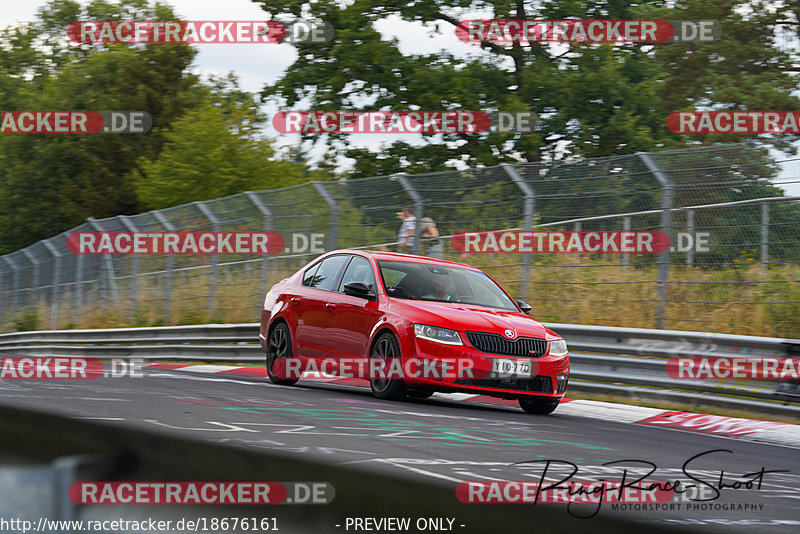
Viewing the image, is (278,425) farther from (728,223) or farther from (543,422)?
(728,223)

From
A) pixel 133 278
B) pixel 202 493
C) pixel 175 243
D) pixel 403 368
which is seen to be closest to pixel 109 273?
pixel 133 278

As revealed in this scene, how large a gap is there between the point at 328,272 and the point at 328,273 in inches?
0.7

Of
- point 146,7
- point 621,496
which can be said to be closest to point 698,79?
point 621,496

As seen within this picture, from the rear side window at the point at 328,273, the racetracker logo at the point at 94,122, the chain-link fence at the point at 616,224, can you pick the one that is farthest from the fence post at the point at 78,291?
the racetracker logo at the point at 94,122

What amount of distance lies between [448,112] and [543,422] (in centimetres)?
2253

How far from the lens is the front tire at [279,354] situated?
11.3 meters

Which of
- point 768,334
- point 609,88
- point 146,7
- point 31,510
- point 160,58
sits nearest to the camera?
point 31,510

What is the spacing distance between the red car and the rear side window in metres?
0.02

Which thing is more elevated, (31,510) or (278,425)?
(31,510)

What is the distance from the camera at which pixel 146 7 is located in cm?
6912

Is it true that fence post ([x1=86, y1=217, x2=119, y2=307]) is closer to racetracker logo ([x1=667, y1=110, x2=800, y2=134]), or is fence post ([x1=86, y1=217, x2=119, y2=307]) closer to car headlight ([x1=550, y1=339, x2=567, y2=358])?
racetracker logo ([x1=667, y1=110, x2=800, y2=134])

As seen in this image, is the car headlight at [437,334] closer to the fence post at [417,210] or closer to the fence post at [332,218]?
the fence post at [417,210]

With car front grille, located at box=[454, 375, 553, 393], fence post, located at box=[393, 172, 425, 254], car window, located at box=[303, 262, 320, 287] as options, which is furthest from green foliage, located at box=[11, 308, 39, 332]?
car front grille, located at box=[454, 375, 553, 393]

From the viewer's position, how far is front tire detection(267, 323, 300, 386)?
11.3 meters
